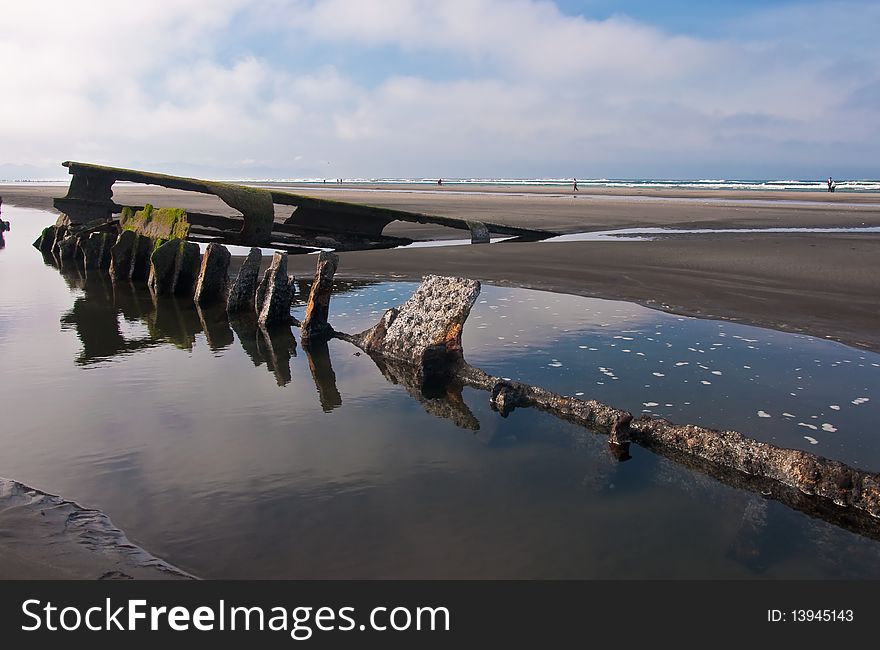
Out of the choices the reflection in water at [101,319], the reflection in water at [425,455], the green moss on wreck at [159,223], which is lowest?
the reflection in water at [425,455]

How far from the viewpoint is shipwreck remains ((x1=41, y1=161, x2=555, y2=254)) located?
16016 millimetres

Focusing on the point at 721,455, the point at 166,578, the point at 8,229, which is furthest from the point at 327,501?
the point at 8,229

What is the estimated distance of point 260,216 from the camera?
16281 millimetres

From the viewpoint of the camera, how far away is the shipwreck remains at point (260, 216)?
1602 centimetres

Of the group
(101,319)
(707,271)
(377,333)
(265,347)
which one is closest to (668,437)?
(377,333)

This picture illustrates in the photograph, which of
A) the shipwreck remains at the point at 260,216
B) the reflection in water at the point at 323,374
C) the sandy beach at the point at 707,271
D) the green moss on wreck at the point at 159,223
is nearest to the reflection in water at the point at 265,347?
the reflection in water at the point at 323,374

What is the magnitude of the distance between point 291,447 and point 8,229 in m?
28.3

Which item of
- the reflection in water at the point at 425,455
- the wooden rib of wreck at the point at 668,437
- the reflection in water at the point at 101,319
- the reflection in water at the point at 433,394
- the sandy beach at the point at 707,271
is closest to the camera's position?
the reflection in water at the point at 425,455

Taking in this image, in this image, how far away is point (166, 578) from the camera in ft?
11.4

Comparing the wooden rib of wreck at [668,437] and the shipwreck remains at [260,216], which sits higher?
the shipwreck remains at [260,216]

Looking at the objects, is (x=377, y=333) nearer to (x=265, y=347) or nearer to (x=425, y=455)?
(x=265, y=347)

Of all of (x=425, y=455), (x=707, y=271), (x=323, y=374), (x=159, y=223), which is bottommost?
(x=425, y=455)

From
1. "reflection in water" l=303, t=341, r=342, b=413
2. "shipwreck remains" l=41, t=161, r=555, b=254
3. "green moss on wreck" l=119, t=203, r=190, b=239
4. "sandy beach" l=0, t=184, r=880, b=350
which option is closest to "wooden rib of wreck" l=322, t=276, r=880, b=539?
"reflection in water" l=303, t=341, r=342, b=413

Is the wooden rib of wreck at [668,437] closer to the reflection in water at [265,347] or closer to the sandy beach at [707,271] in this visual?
the reflection in water at [265,347]
